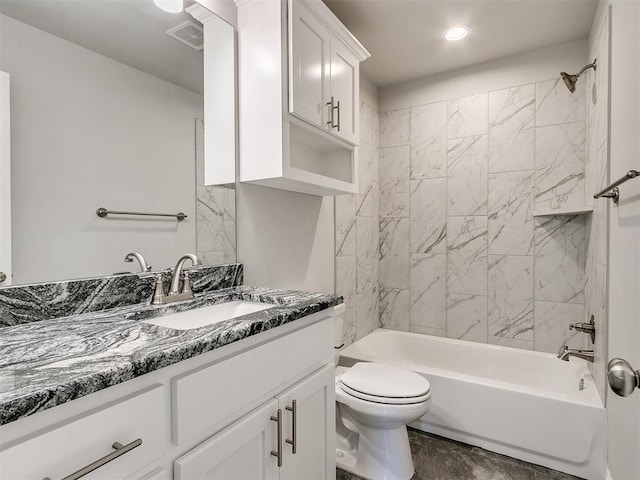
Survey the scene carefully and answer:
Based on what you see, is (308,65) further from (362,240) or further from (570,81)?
(570,81)

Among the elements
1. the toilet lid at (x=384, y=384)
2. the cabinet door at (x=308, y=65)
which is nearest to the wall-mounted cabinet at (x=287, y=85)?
the cabinet door at (x=308, y=65)

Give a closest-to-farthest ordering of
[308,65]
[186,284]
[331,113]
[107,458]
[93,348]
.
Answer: [107,458], [93,348], [186,284], [308,65], [331,113]

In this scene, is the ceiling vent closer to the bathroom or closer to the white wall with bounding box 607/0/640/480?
the bathroom

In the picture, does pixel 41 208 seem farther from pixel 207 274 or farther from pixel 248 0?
pixel 248 0

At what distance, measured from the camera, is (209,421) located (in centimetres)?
84

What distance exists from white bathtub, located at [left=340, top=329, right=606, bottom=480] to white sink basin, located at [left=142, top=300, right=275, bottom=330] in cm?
120

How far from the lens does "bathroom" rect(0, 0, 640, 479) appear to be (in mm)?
1057

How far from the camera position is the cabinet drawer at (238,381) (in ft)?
2.57

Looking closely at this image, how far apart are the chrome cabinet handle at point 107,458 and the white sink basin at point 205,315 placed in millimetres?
471

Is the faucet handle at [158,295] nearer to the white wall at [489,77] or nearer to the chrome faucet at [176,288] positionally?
the chrome faucet at [176,288]

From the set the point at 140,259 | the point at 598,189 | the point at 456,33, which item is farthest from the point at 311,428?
the point at 456,33

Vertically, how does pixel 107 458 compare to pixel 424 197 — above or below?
below

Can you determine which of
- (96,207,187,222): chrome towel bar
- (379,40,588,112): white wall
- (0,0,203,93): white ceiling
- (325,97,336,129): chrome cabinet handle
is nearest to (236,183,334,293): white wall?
(96,207,187,222): chrome towel bar

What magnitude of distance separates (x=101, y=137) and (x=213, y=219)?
0.53 meters
